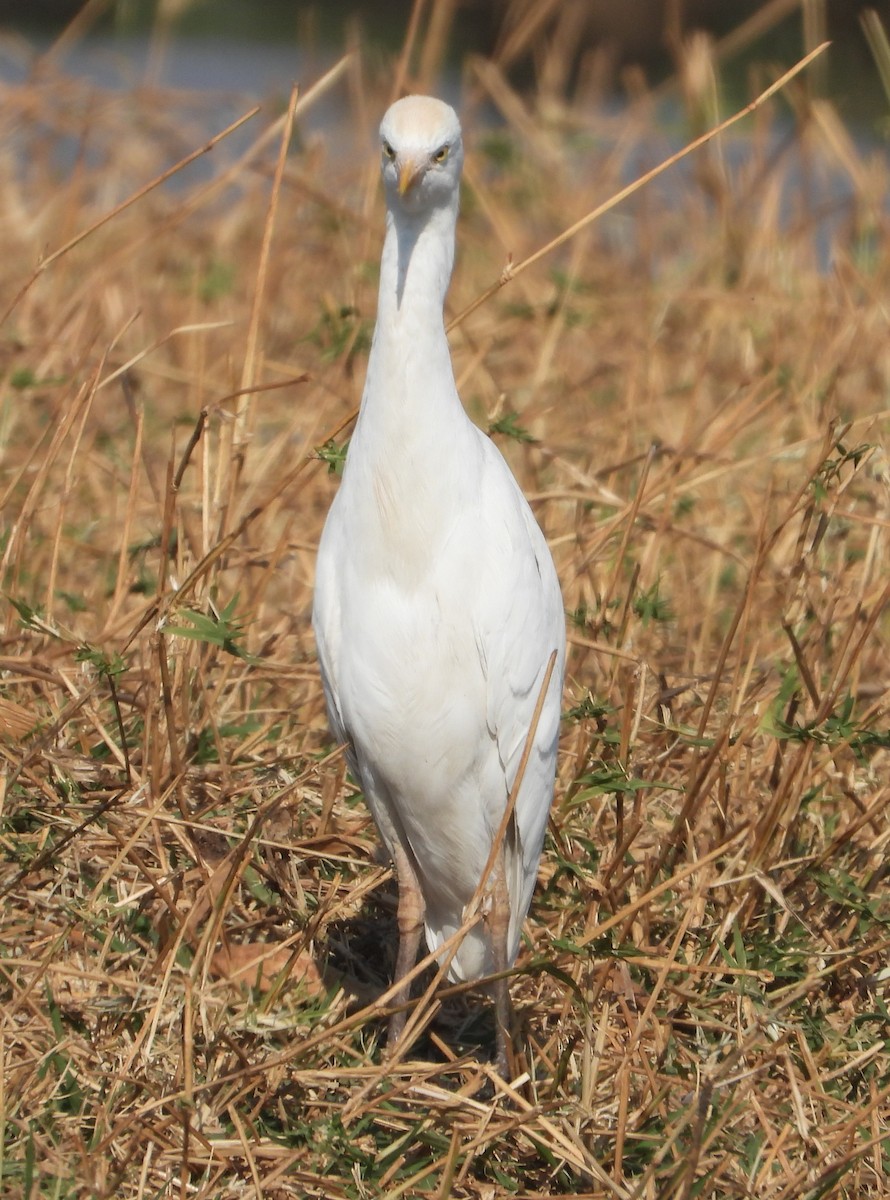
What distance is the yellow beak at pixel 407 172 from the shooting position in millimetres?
2193

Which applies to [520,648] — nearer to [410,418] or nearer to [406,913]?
[410,418]

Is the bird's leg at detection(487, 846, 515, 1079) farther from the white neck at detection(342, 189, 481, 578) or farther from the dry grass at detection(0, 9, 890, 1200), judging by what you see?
the white neck at detection(342, 189, 481, 578)

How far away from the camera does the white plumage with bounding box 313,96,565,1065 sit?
91.4 inches

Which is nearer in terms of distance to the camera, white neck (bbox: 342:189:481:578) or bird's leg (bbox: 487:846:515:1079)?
white neck (bbox: 342:189:481:578)

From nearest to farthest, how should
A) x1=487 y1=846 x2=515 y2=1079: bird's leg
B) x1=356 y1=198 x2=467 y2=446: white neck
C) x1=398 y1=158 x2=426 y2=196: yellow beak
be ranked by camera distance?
x1=398 y1=158 x2=426 y2=196: yellow beak, x1=356 y1=198 x2=467 y2=446: white neck, x1=487 y1=846 x2=515 y2=1079: bird's leg

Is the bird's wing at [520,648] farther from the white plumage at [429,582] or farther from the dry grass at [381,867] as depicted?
the dry grass at [381,867]

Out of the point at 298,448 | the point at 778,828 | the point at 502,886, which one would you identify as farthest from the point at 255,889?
the point at 298,448

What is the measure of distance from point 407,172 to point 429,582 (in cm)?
66

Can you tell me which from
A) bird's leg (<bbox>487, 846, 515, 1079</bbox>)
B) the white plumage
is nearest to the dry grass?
bird's leg (<bbox>487, 846, 515, 1079</bbox>)

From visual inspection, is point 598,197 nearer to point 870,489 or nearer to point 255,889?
point 870,489

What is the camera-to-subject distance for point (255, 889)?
2695 mm

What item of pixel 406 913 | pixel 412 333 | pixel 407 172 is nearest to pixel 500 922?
pixel 406 913

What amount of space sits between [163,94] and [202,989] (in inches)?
166

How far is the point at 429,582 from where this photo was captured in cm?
239
